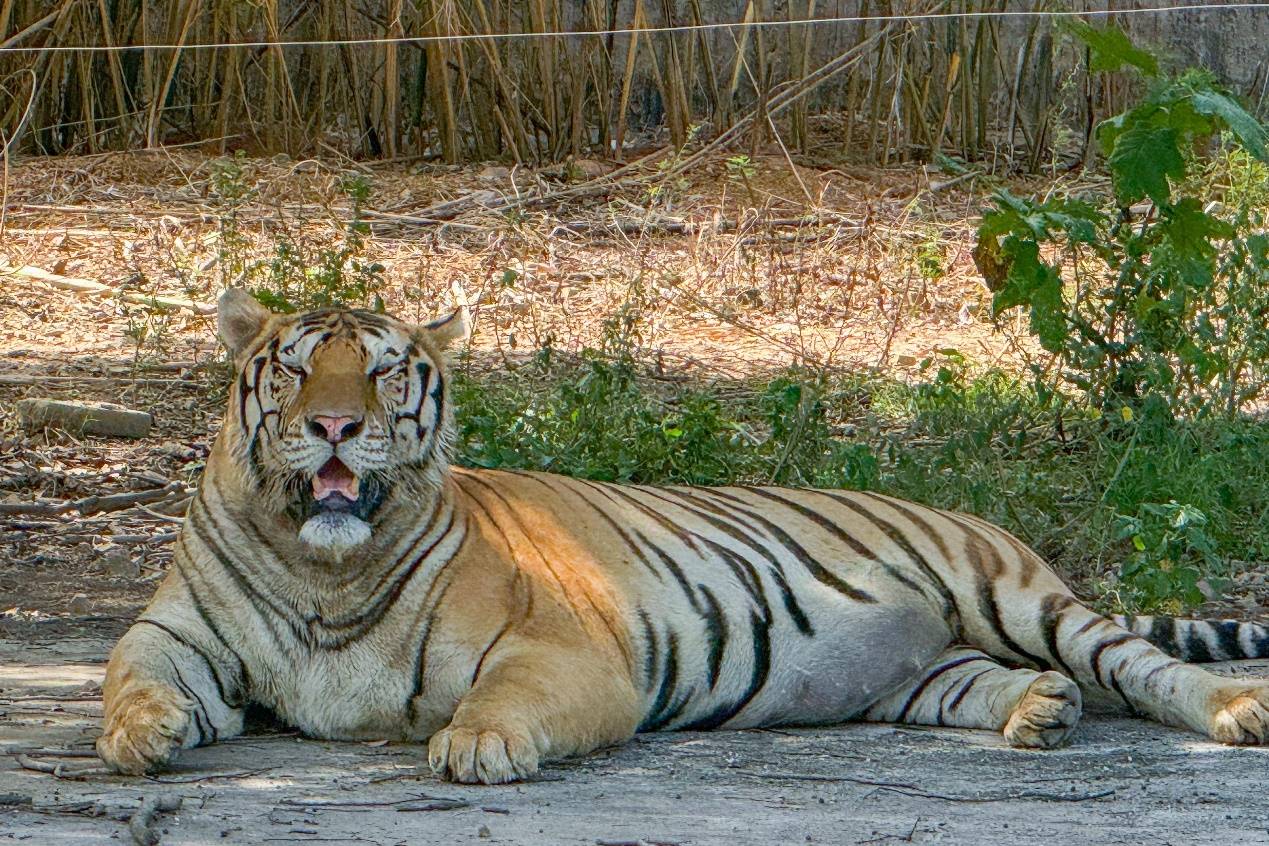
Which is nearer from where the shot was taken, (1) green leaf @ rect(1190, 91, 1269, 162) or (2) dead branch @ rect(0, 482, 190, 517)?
(1) green leaf @ rect(1190, 91, 1269, 162)

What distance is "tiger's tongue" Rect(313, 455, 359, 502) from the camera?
3947mm

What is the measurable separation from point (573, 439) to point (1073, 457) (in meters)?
1.84

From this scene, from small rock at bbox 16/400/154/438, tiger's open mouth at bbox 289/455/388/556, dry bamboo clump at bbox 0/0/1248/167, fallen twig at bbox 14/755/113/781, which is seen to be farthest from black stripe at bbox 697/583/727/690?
dry bamboo clump at bbox 0/0/1248/167

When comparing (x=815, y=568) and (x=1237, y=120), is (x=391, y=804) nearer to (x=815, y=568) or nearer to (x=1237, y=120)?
(x=815, y=568)

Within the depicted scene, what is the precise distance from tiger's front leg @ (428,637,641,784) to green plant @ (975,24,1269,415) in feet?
8.69

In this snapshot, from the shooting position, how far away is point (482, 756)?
3537 millimetres

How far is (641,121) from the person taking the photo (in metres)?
11.6

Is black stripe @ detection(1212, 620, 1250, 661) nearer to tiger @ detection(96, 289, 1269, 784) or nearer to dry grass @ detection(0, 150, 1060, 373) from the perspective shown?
tiger @ detection(96, 289, 1269, 784)

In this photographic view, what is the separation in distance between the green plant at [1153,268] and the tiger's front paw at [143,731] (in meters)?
3.34

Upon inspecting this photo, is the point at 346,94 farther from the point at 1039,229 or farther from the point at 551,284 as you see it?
the point at 1039,229

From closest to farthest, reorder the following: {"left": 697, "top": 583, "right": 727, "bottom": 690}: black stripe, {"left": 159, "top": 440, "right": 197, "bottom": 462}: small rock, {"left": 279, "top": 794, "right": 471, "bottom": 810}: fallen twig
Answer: {"left": 279, "top": 794, "right": 471, "bottom": 810}: fallen twig < {"left": 697, "top": 583, "right": 727, "bottom": 690}: black stripe < {"left": 159, "top": 440, "right": 197, "bottom": 462}: small rock

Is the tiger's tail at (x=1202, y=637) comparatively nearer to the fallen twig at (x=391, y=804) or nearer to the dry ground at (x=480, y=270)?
the fallen twig at (x=391, y=804)

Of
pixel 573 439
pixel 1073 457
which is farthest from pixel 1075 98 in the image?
pixel 573 439

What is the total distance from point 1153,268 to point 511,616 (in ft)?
10.0
